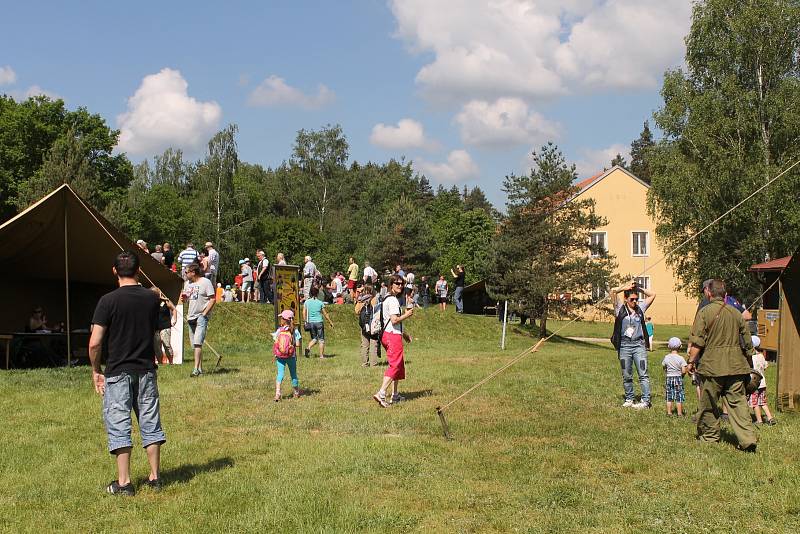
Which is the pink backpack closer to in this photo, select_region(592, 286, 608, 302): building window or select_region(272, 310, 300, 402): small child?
select_region(272, 310, 300, 402): small child

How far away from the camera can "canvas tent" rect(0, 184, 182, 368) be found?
13.6 metres

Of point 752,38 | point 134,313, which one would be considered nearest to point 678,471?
point 134,313

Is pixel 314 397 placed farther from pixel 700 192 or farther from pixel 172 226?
pixel 172 226

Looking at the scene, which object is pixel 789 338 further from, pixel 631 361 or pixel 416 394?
pixel 416 394

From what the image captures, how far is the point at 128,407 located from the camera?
6137mm

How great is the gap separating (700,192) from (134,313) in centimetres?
2601

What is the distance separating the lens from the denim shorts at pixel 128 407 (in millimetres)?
6074

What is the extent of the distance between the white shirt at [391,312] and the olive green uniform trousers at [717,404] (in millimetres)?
4220

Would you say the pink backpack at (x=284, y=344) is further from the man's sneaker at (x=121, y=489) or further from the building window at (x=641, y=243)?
the building window at (x=641, y=243)

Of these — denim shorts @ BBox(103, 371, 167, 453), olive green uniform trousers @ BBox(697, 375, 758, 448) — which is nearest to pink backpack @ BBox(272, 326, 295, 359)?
denim shorts @ BBox(103, 371, 167, 453)

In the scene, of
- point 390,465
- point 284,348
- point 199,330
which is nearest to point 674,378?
point 390,465

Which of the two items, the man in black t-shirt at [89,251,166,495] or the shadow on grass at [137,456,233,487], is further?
the shadow on grass at [137,456,233,487]

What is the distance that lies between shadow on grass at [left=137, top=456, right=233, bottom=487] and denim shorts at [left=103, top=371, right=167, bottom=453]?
48 cm

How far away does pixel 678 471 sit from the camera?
6.98 metres
